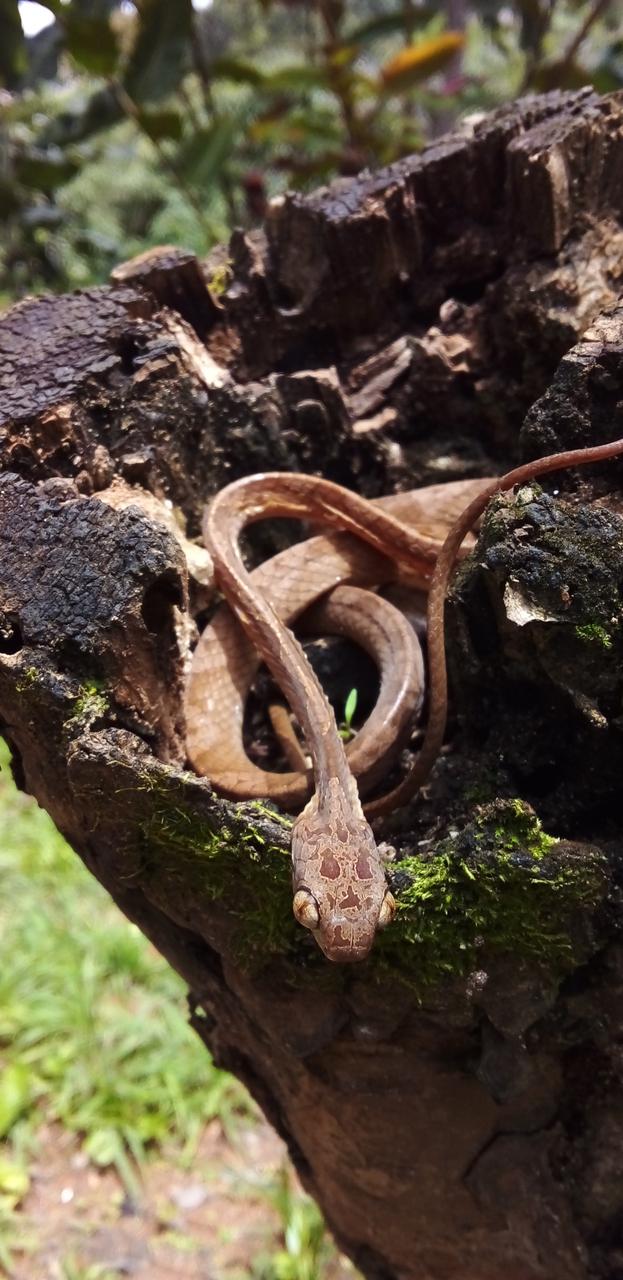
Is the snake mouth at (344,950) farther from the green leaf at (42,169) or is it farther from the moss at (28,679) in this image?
the green leaf at (42,169)

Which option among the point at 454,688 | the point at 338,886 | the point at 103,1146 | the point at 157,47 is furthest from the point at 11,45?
the point at 103,1146

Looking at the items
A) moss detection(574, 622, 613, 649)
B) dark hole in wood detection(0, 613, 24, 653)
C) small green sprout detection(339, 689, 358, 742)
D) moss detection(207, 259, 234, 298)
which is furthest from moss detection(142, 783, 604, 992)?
moss detection(207, 259, 234, 298)

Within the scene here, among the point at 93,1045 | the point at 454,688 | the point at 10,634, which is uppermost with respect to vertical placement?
the point at 10,634

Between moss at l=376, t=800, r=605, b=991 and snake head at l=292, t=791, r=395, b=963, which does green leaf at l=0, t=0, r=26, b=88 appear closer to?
snake head at l=292, t=791, r=395, b=963

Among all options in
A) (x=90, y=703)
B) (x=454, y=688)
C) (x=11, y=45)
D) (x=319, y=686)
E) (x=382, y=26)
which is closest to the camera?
(x=90, y=703)

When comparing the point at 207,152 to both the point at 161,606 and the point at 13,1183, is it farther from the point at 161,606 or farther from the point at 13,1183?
the point at 13,1183

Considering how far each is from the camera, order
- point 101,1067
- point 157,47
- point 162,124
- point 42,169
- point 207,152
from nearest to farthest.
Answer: point 101,1067, point 162,124, point 157,47, point 207,152, point 42,169
